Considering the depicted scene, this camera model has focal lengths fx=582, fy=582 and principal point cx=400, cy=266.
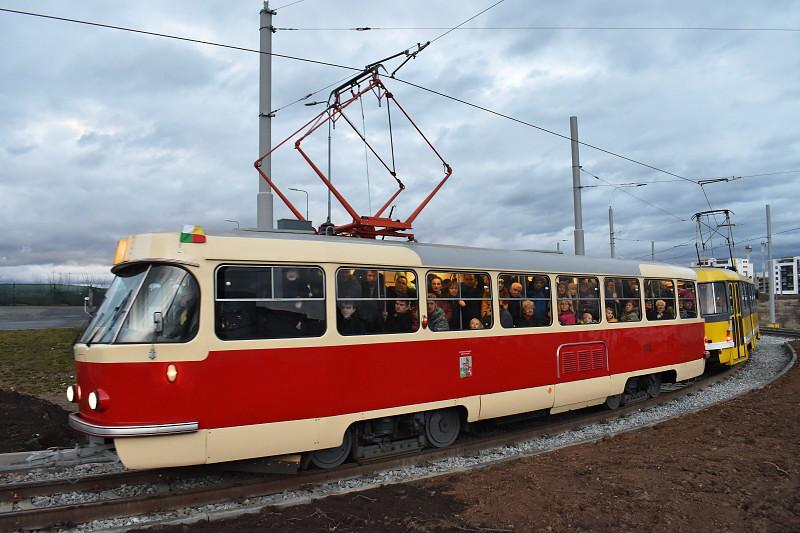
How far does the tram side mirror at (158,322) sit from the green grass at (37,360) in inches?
244

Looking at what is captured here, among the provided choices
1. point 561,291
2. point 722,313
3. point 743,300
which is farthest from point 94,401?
point 743,300

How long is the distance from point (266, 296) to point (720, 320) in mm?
14151

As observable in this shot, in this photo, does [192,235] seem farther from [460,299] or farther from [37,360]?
[37,360]

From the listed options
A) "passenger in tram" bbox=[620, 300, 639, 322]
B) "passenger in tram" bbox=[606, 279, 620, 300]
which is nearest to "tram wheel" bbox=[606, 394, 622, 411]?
"passenger in tram" bbox=[620, 300, 639, 322]

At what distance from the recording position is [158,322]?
5758 mm

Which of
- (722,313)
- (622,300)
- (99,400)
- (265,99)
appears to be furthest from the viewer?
(722,313)

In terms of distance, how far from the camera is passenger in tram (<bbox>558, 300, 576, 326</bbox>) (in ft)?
31.1

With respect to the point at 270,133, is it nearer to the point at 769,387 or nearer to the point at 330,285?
the point at 330,285

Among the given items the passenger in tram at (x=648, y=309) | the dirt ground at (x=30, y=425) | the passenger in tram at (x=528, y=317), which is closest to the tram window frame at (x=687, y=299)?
the passenger in tram at (x=648, y=309)

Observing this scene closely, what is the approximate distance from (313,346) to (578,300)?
17.0ft

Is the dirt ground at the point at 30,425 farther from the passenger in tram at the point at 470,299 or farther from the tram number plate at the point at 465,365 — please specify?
the passenger in tram at the point at 470,299

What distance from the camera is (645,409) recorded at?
1125 cm

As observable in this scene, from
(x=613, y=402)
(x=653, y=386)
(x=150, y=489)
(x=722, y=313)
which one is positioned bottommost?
(x=150, y=489)

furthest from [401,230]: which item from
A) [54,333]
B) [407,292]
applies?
[54,333]
